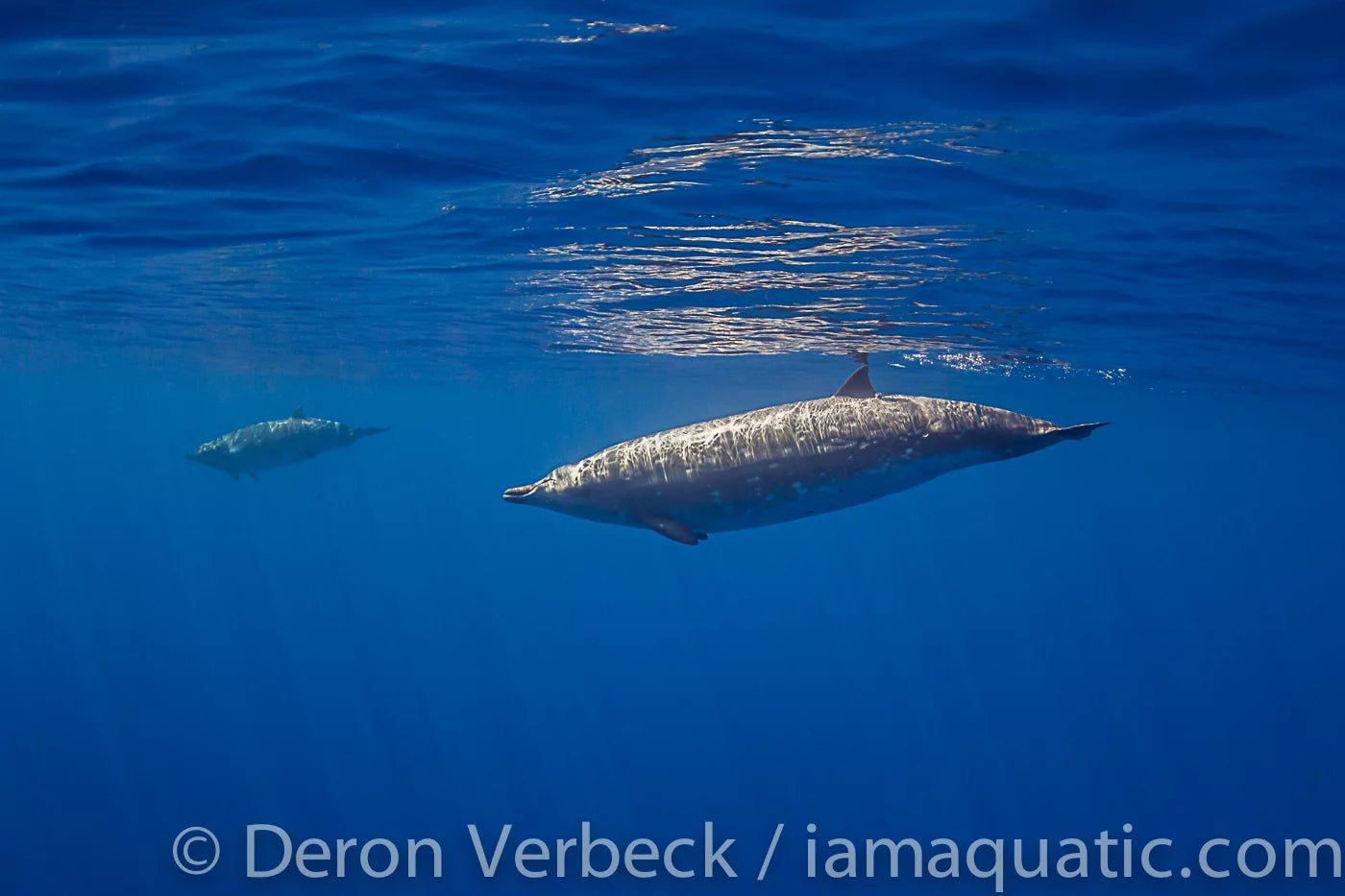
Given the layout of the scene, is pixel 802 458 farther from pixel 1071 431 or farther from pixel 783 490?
pixel 1071 431

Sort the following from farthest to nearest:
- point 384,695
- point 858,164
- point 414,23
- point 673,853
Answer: point 384,695
point 673,853
point 858,164
point 414,23

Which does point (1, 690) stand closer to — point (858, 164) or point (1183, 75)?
point (858, 164)

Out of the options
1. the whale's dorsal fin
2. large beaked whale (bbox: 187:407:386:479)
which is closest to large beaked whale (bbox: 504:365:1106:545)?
the whale's dorsal fin

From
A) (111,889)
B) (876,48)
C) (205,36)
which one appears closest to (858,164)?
(876,48)

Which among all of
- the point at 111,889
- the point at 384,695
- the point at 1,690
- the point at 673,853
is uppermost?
the point at 111,889

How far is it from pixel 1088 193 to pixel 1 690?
51.3 m

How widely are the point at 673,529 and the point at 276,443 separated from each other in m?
15.3

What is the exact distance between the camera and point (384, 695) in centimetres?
4812

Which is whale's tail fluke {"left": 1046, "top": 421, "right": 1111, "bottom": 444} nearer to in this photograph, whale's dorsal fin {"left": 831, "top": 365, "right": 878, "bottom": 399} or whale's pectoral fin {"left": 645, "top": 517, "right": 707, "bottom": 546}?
whale's dorsal fin {"left": 831, "top": 365, "right": 878, "bottom": 399}

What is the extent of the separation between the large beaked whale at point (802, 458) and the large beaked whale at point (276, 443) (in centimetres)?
1317

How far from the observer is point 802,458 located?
7.34 meters

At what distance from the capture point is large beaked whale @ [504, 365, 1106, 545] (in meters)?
7.36

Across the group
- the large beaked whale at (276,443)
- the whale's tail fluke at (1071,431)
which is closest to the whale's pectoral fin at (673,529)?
A: the whale's tail fluke at (1071,431)

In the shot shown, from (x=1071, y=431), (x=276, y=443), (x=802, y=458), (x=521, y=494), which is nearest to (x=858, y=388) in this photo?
(x=802, y=458)
